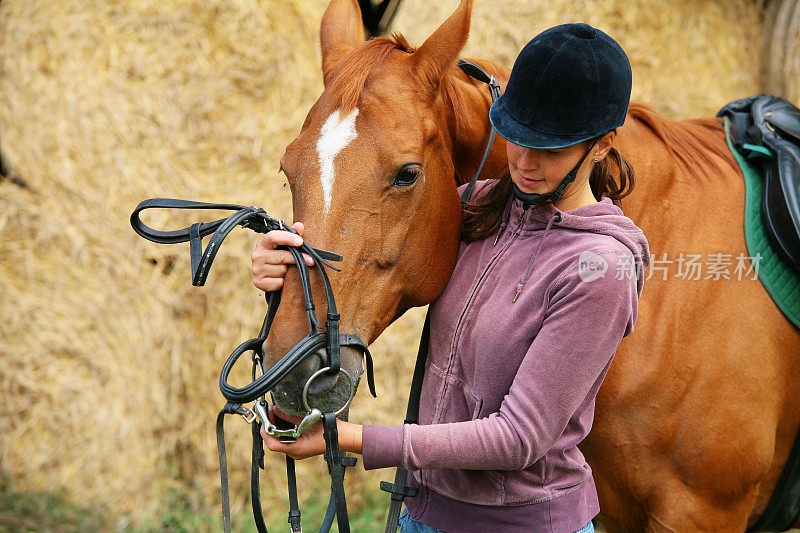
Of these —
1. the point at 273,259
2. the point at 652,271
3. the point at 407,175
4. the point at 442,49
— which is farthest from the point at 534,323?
the point at 652,271

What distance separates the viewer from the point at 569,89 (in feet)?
4.86

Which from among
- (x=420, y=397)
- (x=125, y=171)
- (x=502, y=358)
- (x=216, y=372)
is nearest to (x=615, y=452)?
(x=420, y=397)

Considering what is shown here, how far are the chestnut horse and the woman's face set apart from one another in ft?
0.85

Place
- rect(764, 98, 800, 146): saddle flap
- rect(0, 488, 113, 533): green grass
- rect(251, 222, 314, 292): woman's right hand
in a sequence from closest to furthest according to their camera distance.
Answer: rect(251, 222, 314, 292): woman's right hand, rect(764, 98, 800, 146): saddle flap, rect(0, 488, 113, 533): green grass

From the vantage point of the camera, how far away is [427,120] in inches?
69.6

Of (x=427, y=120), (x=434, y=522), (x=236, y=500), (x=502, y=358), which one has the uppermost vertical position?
(x=427, y=120)

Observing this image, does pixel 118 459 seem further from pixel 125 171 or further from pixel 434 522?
pixel 434 522

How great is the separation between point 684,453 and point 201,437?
8.64 feet

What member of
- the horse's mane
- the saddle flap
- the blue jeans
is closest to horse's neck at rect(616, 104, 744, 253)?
the horse's mane

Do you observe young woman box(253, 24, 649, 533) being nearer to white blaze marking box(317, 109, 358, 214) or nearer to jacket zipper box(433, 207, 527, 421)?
jacket zipper box(433, 207, 527, 421)

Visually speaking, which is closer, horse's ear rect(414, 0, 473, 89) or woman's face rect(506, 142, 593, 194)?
woman's face rect(506, 142, 593, 194)

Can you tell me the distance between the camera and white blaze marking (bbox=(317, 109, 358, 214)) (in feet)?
5.30

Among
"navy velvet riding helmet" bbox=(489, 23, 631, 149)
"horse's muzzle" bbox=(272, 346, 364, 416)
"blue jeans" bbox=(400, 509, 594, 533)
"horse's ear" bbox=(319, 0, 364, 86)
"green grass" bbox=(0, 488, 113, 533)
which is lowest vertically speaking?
"green grass" bbox=(0, 488, 113, 533)

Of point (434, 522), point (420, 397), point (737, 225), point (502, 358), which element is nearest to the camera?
point (502, 358)
